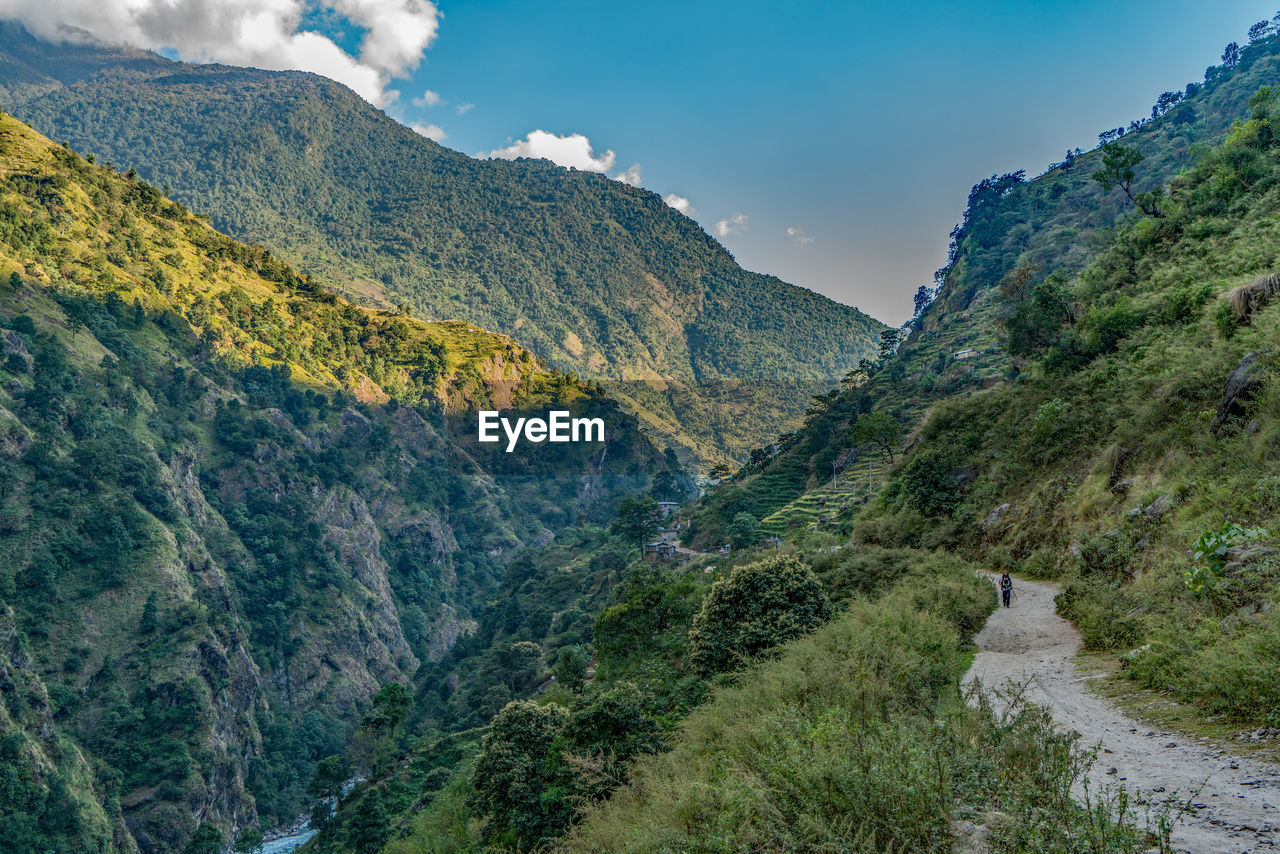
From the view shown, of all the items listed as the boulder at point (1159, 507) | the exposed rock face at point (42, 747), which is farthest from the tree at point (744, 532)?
the exposed rock face at point (42, 747)

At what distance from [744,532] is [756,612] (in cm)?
3938

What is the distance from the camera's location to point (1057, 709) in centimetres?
964

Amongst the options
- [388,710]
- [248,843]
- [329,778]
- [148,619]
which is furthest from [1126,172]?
[148,619]

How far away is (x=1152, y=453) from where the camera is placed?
Answer: 1659cm

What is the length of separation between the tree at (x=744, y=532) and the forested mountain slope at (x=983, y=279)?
9395 millimetres

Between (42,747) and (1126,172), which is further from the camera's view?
(42,747)

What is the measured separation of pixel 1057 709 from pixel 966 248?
122 meters

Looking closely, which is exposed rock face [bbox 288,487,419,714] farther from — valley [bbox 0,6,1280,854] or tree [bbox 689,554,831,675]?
tree [bbox 689,554,831,675]

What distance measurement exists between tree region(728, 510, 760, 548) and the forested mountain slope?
9395 mm

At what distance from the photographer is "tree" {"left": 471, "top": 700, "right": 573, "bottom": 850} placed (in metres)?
14.0

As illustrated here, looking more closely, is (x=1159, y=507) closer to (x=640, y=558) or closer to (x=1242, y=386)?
(x=1242, y=386)

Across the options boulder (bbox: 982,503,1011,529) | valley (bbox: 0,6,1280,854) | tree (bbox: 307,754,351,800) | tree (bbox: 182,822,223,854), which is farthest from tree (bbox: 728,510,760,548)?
tree (bbox: 182,822,223,854)

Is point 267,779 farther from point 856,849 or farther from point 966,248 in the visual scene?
point 966,248

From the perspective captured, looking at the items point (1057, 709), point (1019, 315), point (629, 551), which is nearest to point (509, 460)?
point (629, 551)
